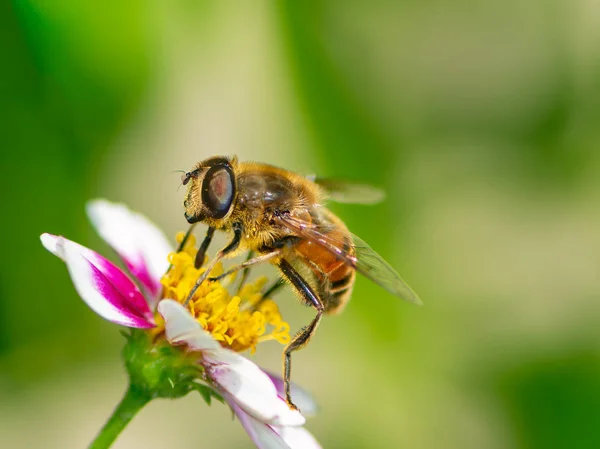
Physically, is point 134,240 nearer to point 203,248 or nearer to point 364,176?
point 203,248

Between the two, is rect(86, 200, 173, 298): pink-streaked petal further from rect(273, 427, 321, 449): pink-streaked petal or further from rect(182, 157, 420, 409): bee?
rect(273, 427, 321, 449): pink-streaked petal

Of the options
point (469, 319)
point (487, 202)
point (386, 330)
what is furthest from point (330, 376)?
point (487, 202)

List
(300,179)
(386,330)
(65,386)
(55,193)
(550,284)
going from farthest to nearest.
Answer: (550,284) → (386,330) → (65,386) → (55,193) → (300,179)

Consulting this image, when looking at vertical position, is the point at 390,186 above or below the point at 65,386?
above

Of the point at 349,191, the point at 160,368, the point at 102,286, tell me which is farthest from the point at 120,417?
the point at 349,191

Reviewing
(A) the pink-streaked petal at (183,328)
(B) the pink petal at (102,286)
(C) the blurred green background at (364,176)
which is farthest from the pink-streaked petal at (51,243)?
(C) the blurred green background at (364,176)

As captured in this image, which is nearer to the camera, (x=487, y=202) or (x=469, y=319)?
(x=469, y=319)

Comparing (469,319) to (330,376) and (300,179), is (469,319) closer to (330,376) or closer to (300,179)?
(330,376)
